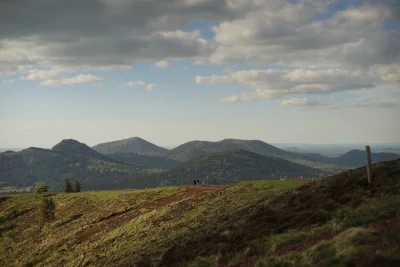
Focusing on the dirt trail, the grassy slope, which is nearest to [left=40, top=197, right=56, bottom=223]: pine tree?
the grassy slope

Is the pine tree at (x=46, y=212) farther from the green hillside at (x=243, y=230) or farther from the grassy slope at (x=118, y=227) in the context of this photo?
the green hillside at (x=243, y=230)

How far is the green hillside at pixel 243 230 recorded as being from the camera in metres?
19.6

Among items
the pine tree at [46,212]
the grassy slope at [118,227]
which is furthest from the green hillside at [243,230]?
the pine tree at [46,212]

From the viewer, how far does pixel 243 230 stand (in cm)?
3100

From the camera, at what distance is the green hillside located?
1959 cm

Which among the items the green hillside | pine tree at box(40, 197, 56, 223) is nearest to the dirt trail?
the green hillside

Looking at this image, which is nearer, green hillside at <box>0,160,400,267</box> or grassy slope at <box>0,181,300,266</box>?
green hillside at <box>0,160,400,267</box>

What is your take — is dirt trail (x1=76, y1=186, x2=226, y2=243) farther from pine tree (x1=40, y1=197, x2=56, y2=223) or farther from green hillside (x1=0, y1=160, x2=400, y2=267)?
pine tree (x1=40, y1=197, x2=56, y2=223)

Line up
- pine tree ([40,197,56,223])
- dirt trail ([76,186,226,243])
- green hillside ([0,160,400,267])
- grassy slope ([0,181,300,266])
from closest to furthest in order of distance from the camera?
1. green hillside ([0,160,400,267])
2. grassy slope ([0,181,300,266])
3. dirt trail ([76,186,226,243])
4. pine tree ([40,197,56,223])

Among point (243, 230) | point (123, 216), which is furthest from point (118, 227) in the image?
point (243, 230)

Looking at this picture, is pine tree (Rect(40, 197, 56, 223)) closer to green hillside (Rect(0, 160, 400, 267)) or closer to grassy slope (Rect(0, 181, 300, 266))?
grassy slope (Rect(0, 181, 300, 266))

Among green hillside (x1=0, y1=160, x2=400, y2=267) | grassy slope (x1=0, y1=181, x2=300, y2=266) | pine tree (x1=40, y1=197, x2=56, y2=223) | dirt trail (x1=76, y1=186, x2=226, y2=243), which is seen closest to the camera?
green hillside (x1=0, y1=160, x2=400, y2=267)

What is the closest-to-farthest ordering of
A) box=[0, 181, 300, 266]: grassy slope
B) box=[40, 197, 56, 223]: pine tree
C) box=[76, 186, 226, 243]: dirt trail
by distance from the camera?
box=[0, 181, 300, 266]: grassy slope
box=[76, 186, 226, 243]: dirt trail
box=[40, 197, 56, 223]: pine tree

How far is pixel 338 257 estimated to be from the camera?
17562mm
